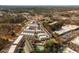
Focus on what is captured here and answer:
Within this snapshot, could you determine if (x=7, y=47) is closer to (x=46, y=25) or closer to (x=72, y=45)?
(x=46, y=25)

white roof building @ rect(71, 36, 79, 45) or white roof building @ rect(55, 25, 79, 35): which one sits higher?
white roof building @ rect(55, 25, 79, 35)

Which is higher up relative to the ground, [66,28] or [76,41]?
[66,28]

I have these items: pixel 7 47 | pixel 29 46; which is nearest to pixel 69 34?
pixel 29 46

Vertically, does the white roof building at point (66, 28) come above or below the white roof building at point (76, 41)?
above
